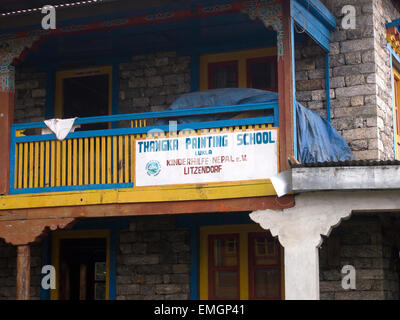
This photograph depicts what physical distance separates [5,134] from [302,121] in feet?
14.8

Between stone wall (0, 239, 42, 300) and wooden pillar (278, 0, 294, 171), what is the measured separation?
5.79 meters

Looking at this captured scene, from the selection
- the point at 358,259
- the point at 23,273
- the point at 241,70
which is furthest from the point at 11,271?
the point at 358,259

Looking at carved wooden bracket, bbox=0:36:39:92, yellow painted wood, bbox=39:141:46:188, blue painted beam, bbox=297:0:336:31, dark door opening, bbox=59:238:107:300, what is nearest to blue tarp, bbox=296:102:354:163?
blue painted beam, bbox=297:0:336:31

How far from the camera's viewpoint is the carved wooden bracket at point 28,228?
12.4 metres

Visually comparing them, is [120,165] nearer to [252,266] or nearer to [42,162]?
[42,162]

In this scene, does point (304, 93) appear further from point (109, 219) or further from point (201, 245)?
point (109, 219)

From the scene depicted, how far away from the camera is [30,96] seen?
51.8 feet

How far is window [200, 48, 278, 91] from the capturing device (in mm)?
14414

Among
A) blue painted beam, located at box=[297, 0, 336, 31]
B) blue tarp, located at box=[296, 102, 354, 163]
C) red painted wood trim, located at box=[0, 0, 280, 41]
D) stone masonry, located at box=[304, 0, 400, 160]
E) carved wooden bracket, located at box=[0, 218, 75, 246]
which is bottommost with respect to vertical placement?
carved wooden bracket, located at box=[0, 218, 75, 246]

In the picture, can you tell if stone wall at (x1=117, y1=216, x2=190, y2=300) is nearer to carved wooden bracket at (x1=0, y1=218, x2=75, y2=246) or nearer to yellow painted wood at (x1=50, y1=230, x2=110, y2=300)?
yellow painted wood at (x1=50, y1=230, x2=110, y2=300)

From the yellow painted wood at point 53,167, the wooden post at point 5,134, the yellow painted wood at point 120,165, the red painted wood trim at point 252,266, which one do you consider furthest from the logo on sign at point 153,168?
the red painted wood trim at point 252,266

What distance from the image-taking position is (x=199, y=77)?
48.0 ft

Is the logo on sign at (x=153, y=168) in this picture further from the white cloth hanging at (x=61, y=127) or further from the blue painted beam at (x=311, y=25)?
the blue painted beam at (x=311, y=25)

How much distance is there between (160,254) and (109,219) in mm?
1142
